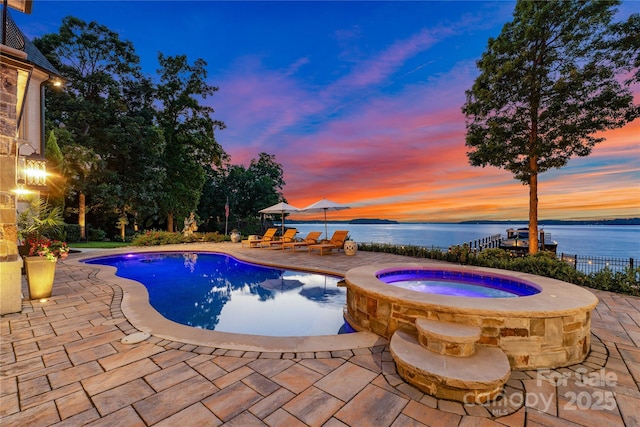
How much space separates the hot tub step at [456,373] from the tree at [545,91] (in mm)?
8977

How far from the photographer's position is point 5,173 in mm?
4008

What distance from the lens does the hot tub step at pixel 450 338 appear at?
8.41 feet

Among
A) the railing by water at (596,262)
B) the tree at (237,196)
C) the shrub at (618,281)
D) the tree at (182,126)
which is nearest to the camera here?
the shrub at (618,281)

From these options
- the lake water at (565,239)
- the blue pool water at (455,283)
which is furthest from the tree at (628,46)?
the lake water at (565,239)

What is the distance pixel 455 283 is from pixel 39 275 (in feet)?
27.4

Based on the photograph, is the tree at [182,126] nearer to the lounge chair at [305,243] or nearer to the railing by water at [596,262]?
the lounge chair at [305,243]

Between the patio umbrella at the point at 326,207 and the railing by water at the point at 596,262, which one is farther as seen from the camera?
the patio umbrella at the point at 326,207

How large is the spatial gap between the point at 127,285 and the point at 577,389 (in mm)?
7951

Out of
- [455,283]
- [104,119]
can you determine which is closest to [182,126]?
[104,119]

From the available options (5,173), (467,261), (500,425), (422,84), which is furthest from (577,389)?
(422,84)

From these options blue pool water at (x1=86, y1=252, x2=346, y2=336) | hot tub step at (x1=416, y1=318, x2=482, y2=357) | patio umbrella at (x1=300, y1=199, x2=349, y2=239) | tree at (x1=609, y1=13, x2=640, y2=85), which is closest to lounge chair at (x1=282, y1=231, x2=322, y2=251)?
patio umbrella at (x1=300, y1=199, x2=349, y2=239)

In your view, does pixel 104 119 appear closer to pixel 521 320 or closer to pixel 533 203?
pixel 521 320

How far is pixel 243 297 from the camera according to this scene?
645 centimetres

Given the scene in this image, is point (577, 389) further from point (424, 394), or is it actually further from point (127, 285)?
point (127, 285)
